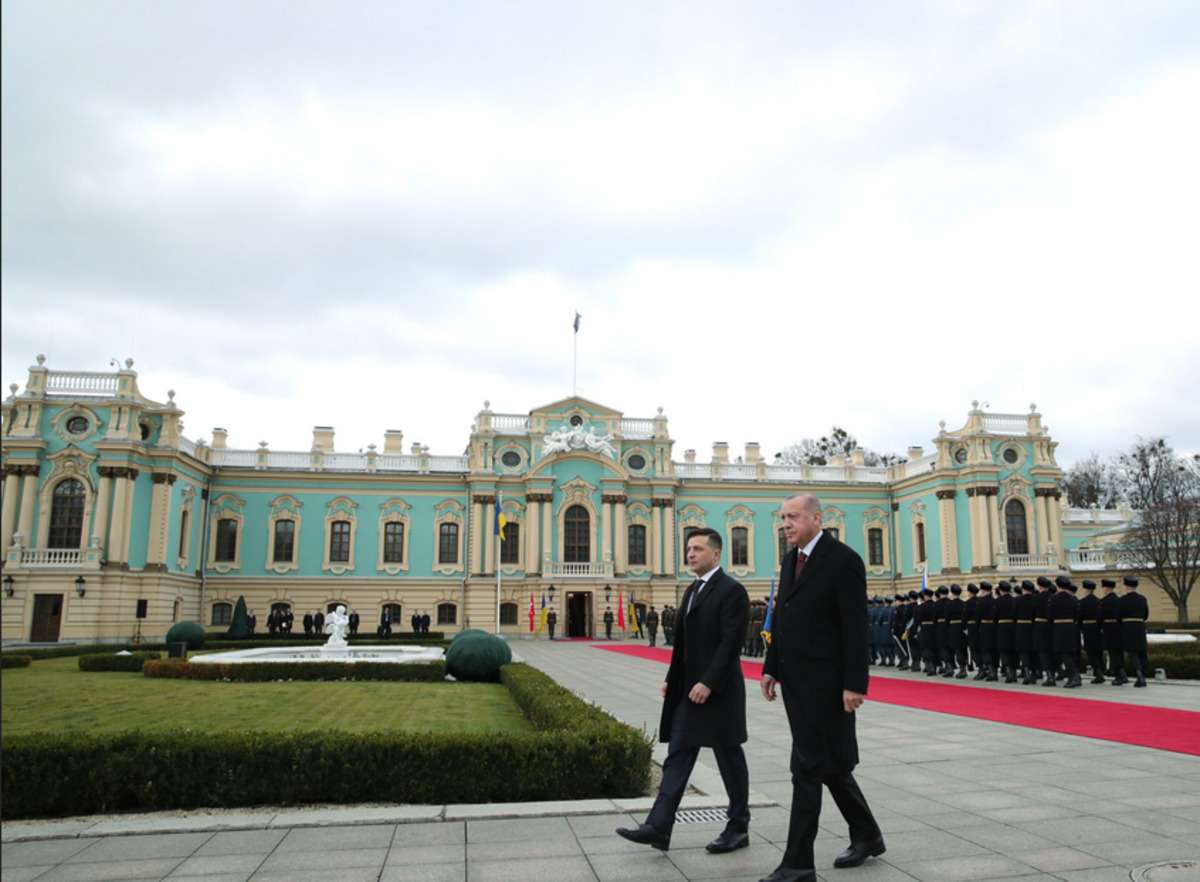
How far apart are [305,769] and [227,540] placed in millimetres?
38398

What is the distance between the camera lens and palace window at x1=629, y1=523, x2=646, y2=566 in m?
44.8

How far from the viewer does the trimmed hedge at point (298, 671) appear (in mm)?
18594

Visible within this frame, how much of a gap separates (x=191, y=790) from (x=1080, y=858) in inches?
241

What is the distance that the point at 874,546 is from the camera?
156 feet

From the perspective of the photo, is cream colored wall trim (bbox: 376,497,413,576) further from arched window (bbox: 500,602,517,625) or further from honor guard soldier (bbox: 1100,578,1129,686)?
honor guard soldier (bbox: 1100,578,1129,686)

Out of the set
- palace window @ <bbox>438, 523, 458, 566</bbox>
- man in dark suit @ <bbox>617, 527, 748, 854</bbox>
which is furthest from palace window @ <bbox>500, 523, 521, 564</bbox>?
man in dark suit @ <bbox>617, 527, 748, 854</bbox>

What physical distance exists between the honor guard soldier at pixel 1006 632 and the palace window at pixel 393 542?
31084mm

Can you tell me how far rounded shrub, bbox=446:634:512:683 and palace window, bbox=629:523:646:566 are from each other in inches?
1045


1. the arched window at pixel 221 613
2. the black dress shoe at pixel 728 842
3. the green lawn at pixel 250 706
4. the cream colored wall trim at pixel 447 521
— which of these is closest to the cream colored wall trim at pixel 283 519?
the arched window at pixel 221 613

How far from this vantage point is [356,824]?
6.44m

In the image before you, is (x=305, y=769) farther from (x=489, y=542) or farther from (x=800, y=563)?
(x=489, y=542)

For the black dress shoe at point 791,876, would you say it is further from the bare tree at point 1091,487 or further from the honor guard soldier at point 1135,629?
the bare tree at point 1091,487

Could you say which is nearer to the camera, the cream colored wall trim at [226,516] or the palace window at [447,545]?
the cream colored wall trim at [226,516]

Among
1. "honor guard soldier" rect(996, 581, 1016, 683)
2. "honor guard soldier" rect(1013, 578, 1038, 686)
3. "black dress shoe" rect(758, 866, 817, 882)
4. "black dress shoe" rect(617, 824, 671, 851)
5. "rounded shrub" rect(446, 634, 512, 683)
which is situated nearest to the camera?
"black dress shoe" rect(758, 866, 817, 882)
